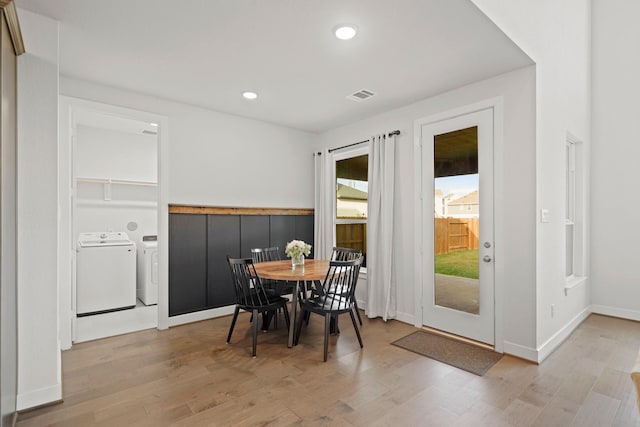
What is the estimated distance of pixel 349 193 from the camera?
4953 millimetres

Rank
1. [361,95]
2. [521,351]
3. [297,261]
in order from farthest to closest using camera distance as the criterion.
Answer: [361,95], [297,261], [521,351]

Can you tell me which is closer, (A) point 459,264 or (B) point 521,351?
(B) point 521,351

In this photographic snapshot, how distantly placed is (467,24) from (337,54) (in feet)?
3.31

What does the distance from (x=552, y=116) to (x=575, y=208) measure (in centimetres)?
169

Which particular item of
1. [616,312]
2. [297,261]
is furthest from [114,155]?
→ [616,312]

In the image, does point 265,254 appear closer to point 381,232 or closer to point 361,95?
point 381,232

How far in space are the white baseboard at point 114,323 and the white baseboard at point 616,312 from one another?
5721 millimetres

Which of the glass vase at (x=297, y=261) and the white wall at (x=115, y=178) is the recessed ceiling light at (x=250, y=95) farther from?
the white wall at (x=115, y=178)

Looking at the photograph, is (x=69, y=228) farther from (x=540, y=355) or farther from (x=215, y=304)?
(x=540, y=355)

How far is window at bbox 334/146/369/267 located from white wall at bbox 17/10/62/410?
11.4 ft

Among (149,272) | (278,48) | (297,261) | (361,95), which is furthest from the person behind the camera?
(149,272)

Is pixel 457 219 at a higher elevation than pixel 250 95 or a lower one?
lower

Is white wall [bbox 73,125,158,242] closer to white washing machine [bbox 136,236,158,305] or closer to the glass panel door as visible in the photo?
white washing machine [bbox 136,236,158,305]

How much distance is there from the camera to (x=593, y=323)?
399cm
